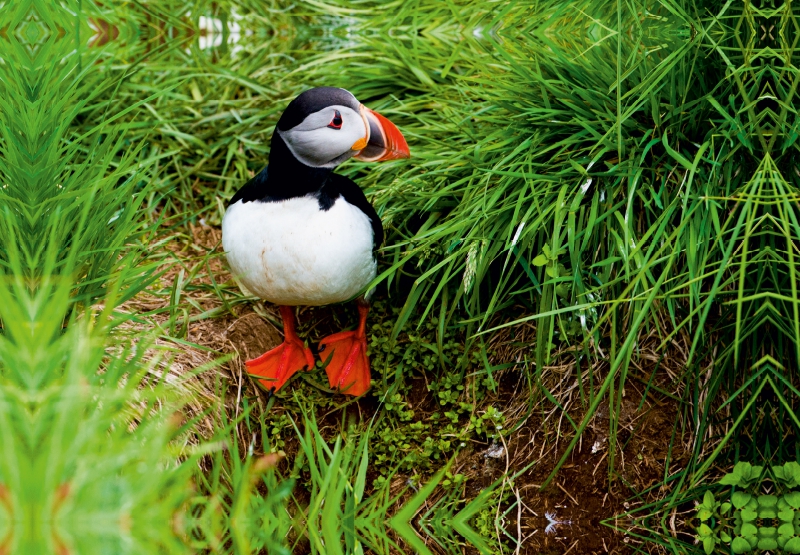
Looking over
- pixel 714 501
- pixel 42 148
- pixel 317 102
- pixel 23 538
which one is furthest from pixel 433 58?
pixel 23 538

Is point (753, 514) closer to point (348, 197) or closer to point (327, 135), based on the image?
point (348, 197)

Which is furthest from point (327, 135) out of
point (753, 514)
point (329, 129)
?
point (753, 514)

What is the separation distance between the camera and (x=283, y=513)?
1778mm

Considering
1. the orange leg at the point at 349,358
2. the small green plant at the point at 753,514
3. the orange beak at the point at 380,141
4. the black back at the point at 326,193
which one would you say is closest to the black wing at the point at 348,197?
the black back at the point at 326,193

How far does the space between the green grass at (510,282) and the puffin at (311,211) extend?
0.18 metres

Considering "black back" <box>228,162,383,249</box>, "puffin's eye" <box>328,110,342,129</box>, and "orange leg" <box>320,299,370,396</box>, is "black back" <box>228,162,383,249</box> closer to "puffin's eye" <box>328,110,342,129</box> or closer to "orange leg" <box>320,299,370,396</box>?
"puffin's eye" <box>328,110,342,129</box>

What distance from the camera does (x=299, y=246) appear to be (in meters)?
2.46

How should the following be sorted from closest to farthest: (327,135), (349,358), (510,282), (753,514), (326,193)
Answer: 1. (753,514)
2. (327,135)
3. (326,193)
4. (510,282)
5. (349,358)

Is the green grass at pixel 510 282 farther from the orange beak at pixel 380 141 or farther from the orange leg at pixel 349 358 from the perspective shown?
the orange beak at pixel 380 141

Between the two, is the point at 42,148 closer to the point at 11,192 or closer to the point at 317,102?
the point at 11,192

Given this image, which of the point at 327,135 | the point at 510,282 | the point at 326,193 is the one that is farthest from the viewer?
the point at 510,282

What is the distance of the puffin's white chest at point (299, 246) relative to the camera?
2473mm

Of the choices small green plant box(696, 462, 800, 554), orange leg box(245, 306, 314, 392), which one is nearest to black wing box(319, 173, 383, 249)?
orange leg box(245, 306, 314, 392)

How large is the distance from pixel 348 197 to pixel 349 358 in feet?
2.03
